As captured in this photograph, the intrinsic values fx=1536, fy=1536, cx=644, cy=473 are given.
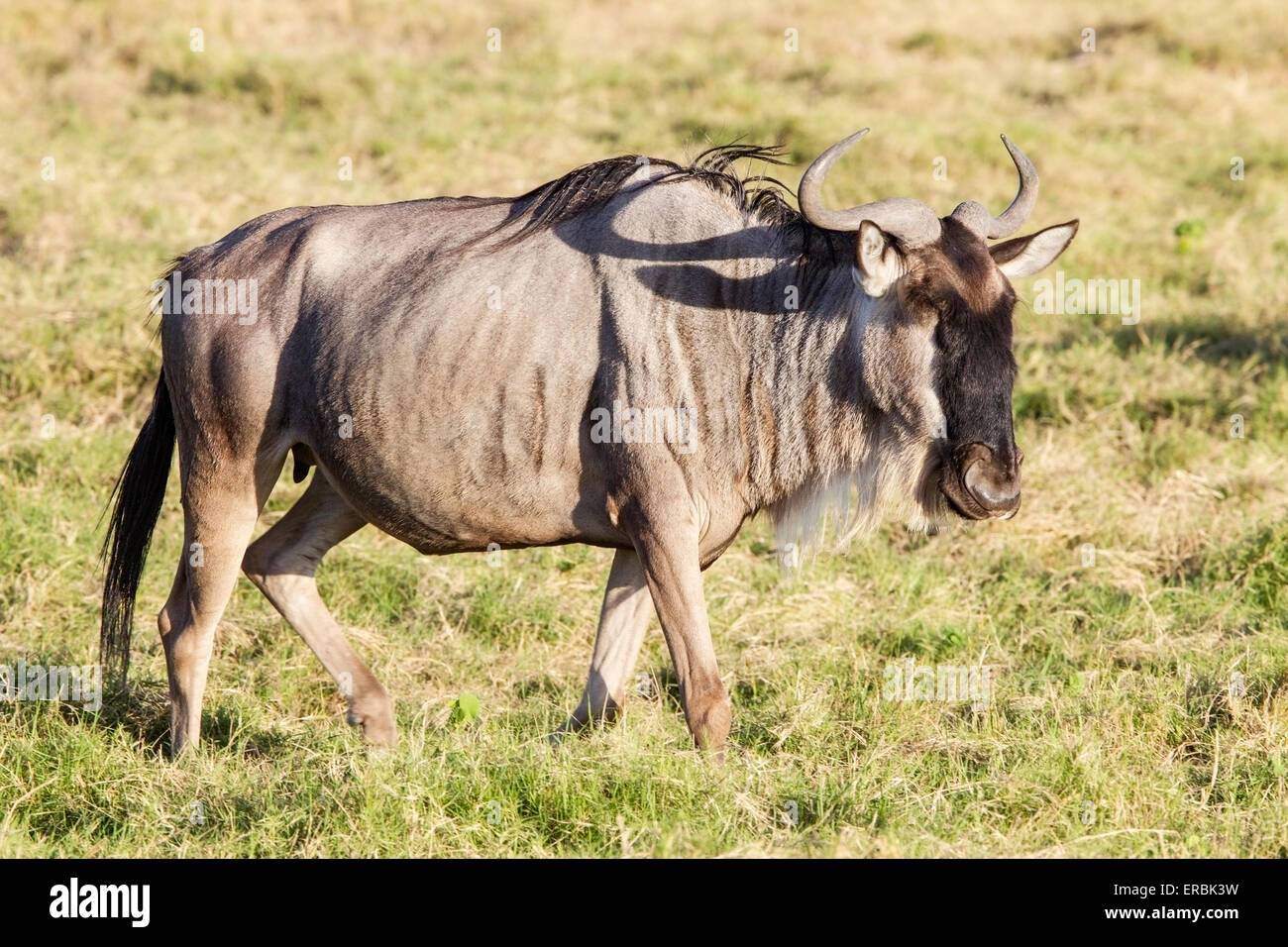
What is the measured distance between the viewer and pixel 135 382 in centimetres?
823

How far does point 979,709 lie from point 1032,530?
6.13ft

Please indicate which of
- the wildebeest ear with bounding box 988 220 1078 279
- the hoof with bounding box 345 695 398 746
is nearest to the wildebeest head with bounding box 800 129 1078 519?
the wildebeest ear with bounding box 988 220 1078 279

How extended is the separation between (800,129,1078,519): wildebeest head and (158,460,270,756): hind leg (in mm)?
2163

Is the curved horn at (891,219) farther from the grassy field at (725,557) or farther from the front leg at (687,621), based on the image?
the grassy field at (725,557)

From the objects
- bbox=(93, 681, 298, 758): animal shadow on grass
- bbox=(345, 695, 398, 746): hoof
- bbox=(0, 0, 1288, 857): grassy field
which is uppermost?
bbox=(0, 0, 1288, 857): grassy field

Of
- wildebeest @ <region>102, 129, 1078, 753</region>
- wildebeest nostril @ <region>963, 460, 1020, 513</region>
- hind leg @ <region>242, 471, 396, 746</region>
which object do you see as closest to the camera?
wildebeest nostril @ <region>963, 460, 1020, 513</region>

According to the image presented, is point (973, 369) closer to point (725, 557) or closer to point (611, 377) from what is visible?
point (611, 377)

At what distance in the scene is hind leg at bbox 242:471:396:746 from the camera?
5586 mm

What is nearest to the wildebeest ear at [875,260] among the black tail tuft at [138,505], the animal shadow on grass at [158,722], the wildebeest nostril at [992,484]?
the wildebeest nostril at [992,484]

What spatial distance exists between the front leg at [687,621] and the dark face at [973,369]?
2.82 ft

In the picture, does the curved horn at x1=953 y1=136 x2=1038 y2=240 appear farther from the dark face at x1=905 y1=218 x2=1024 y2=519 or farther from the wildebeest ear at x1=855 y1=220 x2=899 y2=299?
the wildebeest ear at x1=855 y1=220 x2=899 y2=299

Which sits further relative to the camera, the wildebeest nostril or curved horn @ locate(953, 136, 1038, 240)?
curved horn @ locate(953, 136, 1038, 240)

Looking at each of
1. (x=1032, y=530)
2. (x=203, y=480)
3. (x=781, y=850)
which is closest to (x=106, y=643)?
(x=203, y=480)

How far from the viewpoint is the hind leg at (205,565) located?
534 cm
